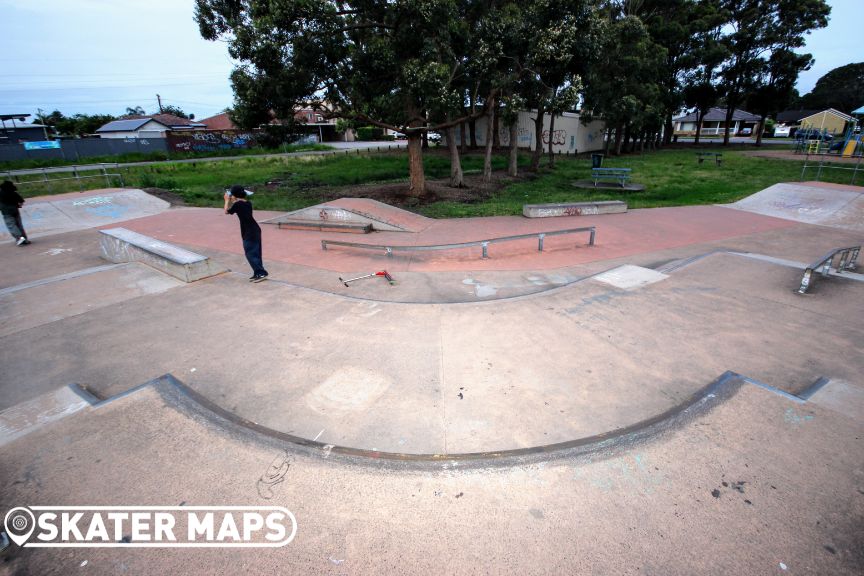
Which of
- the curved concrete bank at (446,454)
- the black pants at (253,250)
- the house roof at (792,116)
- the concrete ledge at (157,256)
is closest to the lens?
the curved concrete bank at (446,454)

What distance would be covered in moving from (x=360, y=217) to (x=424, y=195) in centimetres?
478

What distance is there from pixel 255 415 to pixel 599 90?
25.0m

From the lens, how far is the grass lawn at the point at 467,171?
1603cm

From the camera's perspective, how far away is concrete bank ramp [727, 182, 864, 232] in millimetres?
11772

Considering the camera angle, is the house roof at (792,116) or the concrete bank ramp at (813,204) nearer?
the concrete bank ramp at (813,204)

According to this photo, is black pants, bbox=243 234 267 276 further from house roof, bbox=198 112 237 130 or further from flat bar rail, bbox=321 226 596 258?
house roof, bbox=198 112 237 130

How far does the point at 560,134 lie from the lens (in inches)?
1341

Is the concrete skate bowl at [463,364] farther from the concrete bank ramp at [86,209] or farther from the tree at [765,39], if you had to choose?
the tree at [765,39]

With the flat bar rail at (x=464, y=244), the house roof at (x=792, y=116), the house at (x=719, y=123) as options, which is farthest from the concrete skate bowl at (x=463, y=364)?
the house roof at (x=792, y=116)

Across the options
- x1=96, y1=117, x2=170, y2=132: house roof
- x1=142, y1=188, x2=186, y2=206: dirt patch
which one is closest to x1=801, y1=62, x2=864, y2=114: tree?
x1=142, y1=188, x2=186, y2=206: dirt patch

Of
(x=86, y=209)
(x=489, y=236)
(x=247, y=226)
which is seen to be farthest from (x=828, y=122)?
(x=86, y=209)

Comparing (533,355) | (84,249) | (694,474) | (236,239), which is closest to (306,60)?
(236,239)

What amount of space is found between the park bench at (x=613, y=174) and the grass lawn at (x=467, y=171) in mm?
894

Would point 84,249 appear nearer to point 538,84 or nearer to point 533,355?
point 533,355
